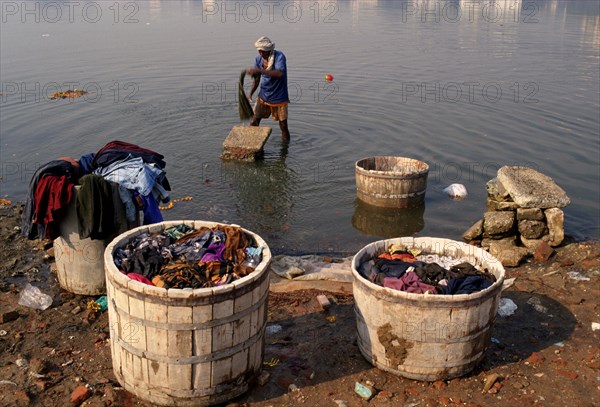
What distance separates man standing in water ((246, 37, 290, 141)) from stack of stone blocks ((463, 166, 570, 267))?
5.45 meters

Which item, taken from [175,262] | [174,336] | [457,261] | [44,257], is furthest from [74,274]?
[457,261]

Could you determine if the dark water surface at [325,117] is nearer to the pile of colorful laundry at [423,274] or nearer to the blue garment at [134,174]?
the blue garment at [134,174]

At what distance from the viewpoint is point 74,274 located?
Answer: 698cm

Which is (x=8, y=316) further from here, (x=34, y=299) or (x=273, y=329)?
(x=273, y=329)

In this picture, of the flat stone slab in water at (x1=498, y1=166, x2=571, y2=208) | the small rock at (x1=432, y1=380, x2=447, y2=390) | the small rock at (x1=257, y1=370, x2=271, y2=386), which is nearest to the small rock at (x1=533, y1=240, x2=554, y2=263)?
the flat stone slab in water at (x1=498, y1=166, x2=571, y2=208)

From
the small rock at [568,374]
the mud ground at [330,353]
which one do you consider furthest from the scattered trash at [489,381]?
the small rock at [568,374]

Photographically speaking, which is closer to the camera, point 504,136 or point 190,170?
point 190,170

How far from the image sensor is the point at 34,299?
688 cm

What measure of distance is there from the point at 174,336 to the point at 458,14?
4987cm

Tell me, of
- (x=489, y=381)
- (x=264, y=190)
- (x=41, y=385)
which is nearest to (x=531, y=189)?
(x=489, y=381)

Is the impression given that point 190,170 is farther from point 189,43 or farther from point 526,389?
point 189,43

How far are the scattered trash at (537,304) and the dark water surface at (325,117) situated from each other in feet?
8.99

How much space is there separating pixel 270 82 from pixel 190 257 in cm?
776

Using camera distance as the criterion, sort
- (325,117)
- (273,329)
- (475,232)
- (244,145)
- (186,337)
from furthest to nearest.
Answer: (325,117) < (244,145) < (475,232) < (273,329) < (186,337)
